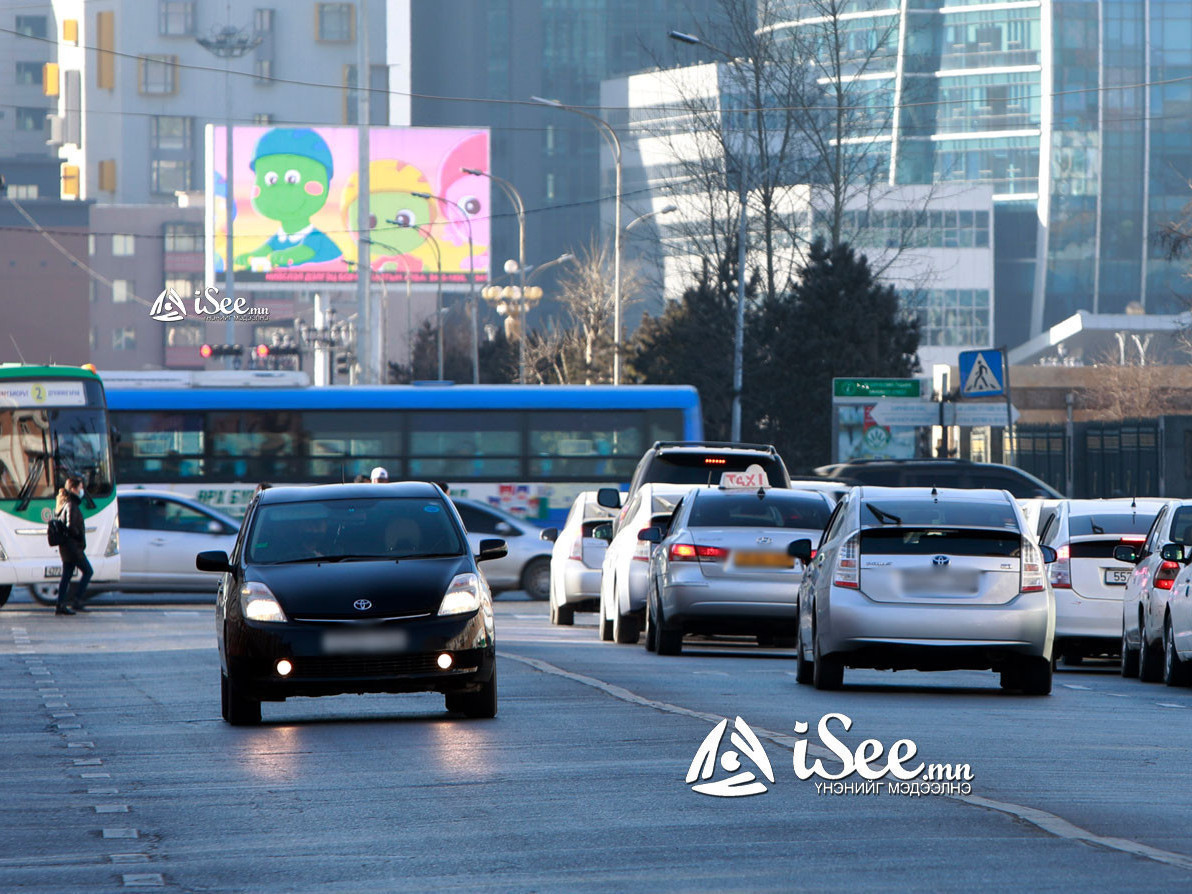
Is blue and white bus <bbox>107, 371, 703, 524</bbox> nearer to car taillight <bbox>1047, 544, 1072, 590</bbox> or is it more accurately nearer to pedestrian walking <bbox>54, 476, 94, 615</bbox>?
pedestrian walking <bbox>54, 476, 94, 615</bbox>

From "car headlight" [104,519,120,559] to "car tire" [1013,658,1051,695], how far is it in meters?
18.6

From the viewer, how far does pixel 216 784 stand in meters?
10.9

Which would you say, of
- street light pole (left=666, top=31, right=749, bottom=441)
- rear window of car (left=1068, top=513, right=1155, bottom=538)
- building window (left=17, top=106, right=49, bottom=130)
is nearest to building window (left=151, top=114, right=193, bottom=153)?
Answer: building window (left=17, top=106, right=49, bottom=130)

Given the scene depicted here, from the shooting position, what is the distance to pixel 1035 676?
54.3ft

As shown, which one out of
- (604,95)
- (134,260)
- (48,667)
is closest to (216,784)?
(48,667)

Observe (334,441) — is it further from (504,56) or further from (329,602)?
(504,56)

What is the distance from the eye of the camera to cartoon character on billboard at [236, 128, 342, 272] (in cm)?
7269

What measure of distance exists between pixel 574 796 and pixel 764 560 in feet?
35.0

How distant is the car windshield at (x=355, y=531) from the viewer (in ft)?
46.6

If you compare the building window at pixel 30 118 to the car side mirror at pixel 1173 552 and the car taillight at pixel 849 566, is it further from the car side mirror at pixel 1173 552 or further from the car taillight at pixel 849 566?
the car taillight at pixel 849 566

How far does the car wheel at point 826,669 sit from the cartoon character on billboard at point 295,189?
5754 cm

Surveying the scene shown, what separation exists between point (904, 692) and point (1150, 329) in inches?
4087

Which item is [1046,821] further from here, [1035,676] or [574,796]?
[1035,676]

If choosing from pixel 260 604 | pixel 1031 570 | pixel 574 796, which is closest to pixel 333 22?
pixel 1031 570
